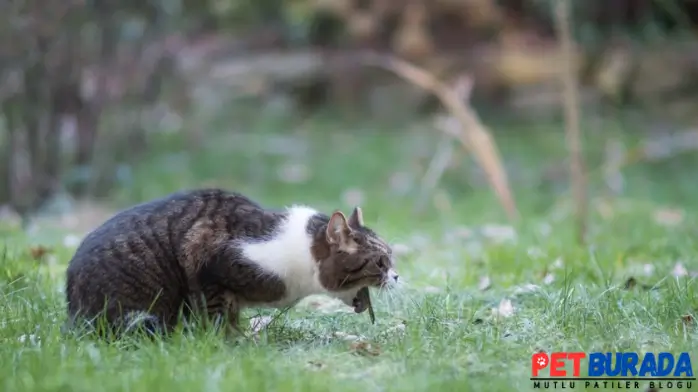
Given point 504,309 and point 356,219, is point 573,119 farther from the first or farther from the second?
point 356,219

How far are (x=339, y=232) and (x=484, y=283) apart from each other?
54.2 inches

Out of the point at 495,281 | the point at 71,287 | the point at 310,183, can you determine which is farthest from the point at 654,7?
the point at 71,287

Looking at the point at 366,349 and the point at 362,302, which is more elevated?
the point at 362,302

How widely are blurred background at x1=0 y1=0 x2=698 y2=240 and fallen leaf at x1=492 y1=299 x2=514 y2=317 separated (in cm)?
263

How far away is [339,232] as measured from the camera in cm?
376

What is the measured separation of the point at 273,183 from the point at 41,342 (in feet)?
21.0

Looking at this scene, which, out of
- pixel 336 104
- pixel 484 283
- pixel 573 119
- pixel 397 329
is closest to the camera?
pixel 397 329

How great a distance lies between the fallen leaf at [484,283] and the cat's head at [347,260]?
108 cm

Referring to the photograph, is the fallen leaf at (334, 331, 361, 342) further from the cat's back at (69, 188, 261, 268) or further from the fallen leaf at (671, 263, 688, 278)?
the fallen leaf at (671, 263, 688, 278)

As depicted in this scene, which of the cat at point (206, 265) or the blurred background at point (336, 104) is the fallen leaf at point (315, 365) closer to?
the cat at point (206, 265)

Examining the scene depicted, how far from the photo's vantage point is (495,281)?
193 inches

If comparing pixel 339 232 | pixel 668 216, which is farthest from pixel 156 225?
pixel 668 216

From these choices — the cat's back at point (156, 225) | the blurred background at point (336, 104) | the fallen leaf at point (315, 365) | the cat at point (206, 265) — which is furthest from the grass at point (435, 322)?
the blurred background at point (336, 104)

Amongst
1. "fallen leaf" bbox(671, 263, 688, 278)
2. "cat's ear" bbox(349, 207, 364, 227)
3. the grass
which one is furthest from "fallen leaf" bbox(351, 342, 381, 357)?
"fallen leaf" bbox(671, 263, 688, 278)
